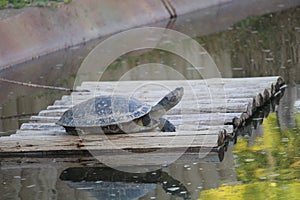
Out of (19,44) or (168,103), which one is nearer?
(168,103)

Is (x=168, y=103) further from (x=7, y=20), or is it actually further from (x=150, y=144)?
(x=7, y=20)

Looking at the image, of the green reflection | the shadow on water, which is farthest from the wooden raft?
the shadow on water

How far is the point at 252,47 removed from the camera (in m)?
13.8

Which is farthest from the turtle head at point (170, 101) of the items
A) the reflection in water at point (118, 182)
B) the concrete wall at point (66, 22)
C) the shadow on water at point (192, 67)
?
the concrete wall at point (66, 22)

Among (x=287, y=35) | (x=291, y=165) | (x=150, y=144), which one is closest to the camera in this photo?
(x=291, y=165)

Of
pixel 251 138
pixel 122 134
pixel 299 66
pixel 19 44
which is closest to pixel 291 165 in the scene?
pixel 251 138

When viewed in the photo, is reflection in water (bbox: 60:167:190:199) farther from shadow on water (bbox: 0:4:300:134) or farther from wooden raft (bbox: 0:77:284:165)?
shadow on water (bbox: 0:4:300:134)

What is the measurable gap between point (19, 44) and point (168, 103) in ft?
18.5

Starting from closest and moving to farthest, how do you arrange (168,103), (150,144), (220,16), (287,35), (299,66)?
(150,144) < (168,103) < (299,66) < (287,35) < (220,16)

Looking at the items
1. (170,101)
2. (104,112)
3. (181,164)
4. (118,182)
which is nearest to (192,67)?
(170,101)

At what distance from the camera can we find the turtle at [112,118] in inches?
332

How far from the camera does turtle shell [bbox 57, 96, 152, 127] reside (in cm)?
842

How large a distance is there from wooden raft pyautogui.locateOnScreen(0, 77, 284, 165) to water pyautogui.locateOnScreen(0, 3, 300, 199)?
159mm

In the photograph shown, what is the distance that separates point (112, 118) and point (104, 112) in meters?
0.10
